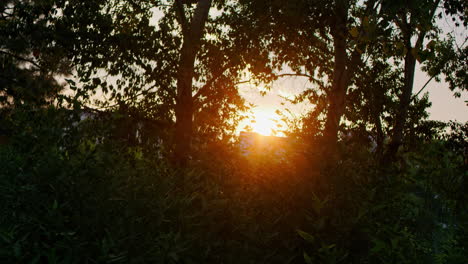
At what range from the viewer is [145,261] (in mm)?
2990

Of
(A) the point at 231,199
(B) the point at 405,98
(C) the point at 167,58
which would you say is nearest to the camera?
(A) the point at 231,199

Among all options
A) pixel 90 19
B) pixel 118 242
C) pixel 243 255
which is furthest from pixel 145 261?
pixel 90 19

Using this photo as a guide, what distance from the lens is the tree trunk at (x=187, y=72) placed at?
1424 centimetres

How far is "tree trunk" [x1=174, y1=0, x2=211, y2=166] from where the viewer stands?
561 inches

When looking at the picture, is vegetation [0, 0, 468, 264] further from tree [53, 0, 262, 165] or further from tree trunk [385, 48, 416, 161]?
tree trunk [385, 48, 416, 161]

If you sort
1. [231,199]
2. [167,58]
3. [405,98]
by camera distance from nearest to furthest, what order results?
1. [231,199]
2. [167,58]
3. [405,98]

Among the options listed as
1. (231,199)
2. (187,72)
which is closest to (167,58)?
(187,72)

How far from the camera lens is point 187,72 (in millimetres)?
14242

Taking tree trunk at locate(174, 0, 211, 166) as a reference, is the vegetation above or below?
below

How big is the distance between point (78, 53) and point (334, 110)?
8.34 m

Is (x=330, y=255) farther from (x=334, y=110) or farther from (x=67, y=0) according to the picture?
(x=334, y=110)

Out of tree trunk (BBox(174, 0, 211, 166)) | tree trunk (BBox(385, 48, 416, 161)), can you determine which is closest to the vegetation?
tree trunk (BBox(174, 0, 211, 166))

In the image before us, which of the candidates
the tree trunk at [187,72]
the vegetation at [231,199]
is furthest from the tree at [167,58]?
the vegetation at [231,199]

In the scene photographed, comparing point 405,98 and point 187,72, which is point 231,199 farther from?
point 405,98
